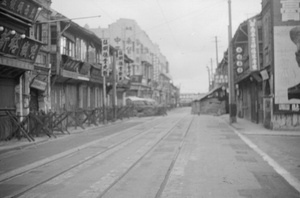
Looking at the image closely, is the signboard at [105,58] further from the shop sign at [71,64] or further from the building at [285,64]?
the building at [285,64]

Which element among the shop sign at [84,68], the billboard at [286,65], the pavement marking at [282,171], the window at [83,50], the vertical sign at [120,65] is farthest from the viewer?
the vertical sign at [120,65]

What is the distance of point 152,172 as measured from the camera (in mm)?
8891

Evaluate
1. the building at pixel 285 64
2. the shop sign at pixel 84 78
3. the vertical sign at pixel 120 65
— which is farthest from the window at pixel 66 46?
the building at pixel 285 64

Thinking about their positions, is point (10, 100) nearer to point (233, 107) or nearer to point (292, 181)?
point (292, 181)

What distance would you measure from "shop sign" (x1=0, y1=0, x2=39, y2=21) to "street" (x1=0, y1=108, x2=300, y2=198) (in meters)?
6.17

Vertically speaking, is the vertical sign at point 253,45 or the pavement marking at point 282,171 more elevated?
the vertical sign at point 253,45

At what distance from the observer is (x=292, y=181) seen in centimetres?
796

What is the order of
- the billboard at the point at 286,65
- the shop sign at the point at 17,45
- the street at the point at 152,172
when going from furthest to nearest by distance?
the billboard at the point at 286,65 < the shop sign at the point at 17,45 < the street at the point at 152,172

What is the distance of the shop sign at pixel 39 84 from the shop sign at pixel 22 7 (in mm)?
4480

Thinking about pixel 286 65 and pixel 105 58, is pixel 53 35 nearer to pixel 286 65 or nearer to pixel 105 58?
pixel 105 58

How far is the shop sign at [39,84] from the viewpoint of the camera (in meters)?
20.8

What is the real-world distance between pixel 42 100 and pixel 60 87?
372 cm

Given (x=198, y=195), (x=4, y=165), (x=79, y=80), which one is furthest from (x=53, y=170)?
(x=79, y=80)

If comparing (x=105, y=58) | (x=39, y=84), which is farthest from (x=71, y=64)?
(x=105, y=58)
